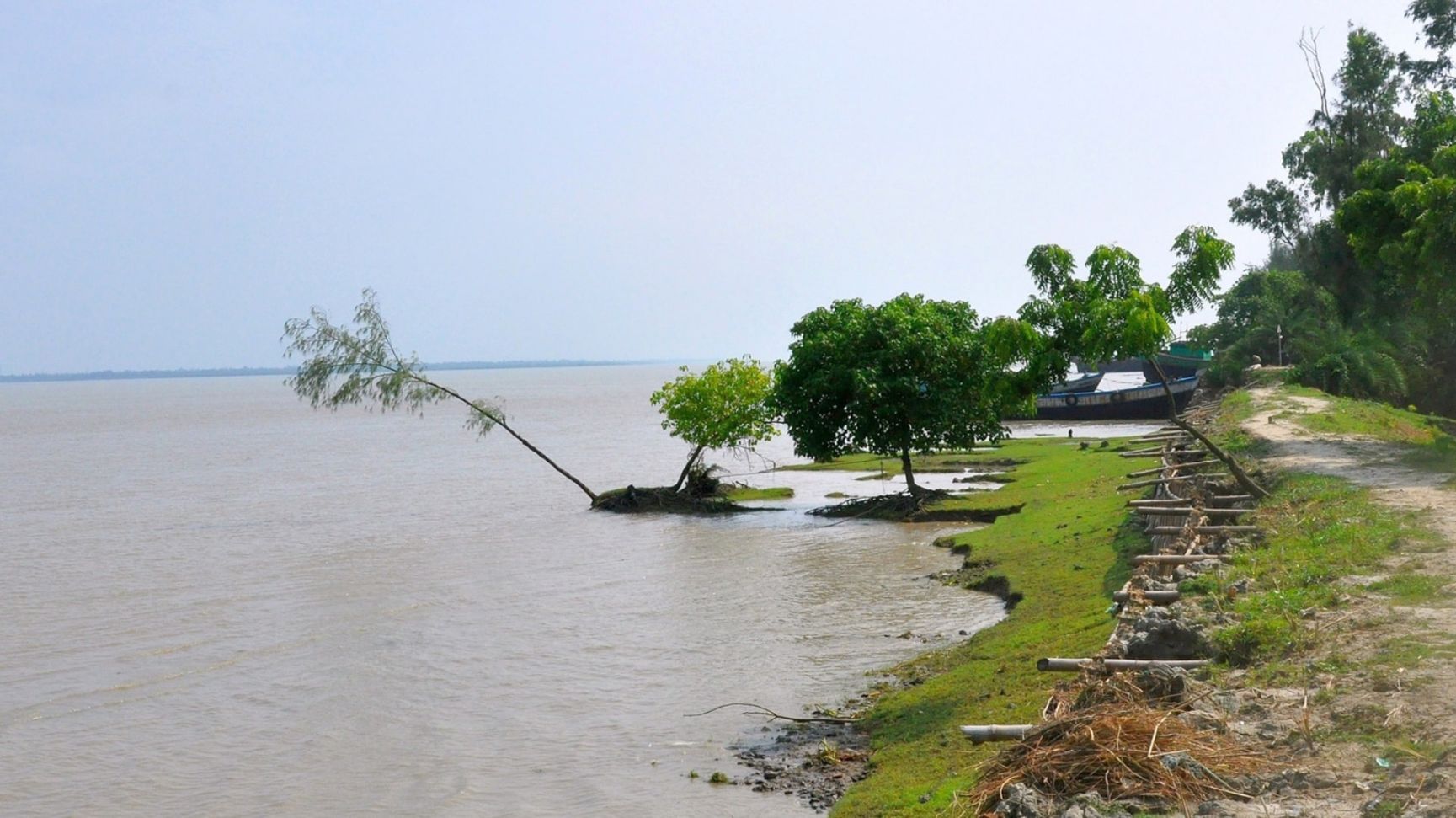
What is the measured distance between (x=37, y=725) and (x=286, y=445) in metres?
59.5

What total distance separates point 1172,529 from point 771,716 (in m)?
5.35

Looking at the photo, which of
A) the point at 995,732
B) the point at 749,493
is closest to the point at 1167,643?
the point at 995,732

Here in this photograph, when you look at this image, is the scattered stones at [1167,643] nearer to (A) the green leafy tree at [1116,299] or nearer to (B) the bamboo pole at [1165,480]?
(A) the green leafy tree at [1116,299]

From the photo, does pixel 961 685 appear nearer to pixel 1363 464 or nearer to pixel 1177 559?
pixel 1177 559

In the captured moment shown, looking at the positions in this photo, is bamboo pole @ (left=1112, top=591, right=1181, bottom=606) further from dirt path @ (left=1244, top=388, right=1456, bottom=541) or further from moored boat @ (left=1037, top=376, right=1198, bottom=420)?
moored boat @ (left=1037, top=376, right=1198, bottom=420)

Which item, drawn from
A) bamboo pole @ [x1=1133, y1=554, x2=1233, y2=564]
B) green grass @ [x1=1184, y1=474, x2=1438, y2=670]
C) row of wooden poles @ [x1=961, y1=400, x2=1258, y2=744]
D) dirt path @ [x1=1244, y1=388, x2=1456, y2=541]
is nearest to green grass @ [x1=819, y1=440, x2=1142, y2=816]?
row of wooden poles @ [x1=961, y1=400, x2=1258, y2=744]

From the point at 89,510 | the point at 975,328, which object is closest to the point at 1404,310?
the point at 975,328

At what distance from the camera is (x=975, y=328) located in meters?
30.1

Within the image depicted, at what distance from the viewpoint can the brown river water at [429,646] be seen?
11.5 meters

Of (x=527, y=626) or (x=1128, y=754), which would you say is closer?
(x=1128, y=754)

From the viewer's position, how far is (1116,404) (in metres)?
60.2

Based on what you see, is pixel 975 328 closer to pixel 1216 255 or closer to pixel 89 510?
pixel 1216 255

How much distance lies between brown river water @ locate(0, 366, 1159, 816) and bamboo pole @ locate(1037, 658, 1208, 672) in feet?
7.52

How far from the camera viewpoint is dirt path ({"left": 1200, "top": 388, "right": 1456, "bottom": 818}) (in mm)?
6414
